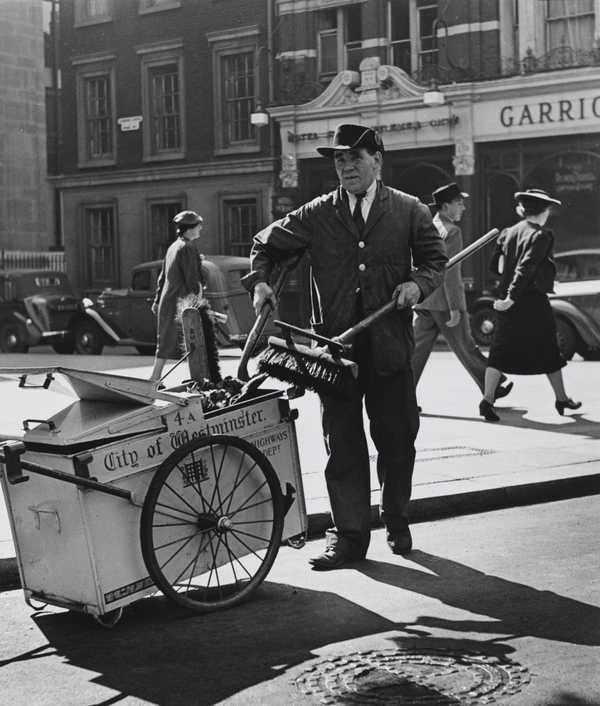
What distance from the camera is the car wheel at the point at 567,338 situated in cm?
1817

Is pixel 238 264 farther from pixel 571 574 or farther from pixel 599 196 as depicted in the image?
pixel 571 574

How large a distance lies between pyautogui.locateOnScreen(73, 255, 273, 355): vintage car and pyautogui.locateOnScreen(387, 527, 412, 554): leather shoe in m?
14.6

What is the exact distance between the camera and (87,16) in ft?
106

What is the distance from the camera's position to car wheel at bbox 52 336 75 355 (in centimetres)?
2375

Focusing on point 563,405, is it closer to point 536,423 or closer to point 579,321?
point 536,423

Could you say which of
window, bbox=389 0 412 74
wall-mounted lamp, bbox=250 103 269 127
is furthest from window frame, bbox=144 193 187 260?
window, bbox=389 0 412 74

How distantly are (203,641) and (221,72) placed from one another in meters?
26.0

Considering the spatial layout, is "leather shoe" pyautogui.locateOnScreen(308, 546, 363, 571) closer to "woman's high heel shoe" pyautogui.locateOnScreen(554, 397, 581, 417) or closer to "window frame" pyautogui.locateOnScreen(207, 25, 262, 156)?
"woman's high heel shoe" pyautogui.locateOnScreen(554, 397, 581, 417)

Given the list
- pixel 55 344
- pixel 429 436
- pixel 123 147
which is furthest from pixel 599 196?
pixel 429 436

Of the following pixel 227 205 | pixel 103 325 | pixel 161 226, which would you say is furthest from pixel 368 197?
pixel 161 226

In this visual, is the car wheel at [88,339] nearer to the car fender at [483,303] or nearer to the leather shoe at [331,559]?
the car fender at [483,303]

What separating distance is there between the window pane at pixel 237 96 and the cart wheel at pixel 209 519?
24.5 meters

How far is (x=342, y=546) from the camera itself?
6.14 m

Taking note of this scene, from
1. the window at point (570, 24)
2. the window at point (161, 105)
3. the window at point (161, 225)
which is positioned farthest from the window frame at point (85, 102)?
the window at point (570, 24)
